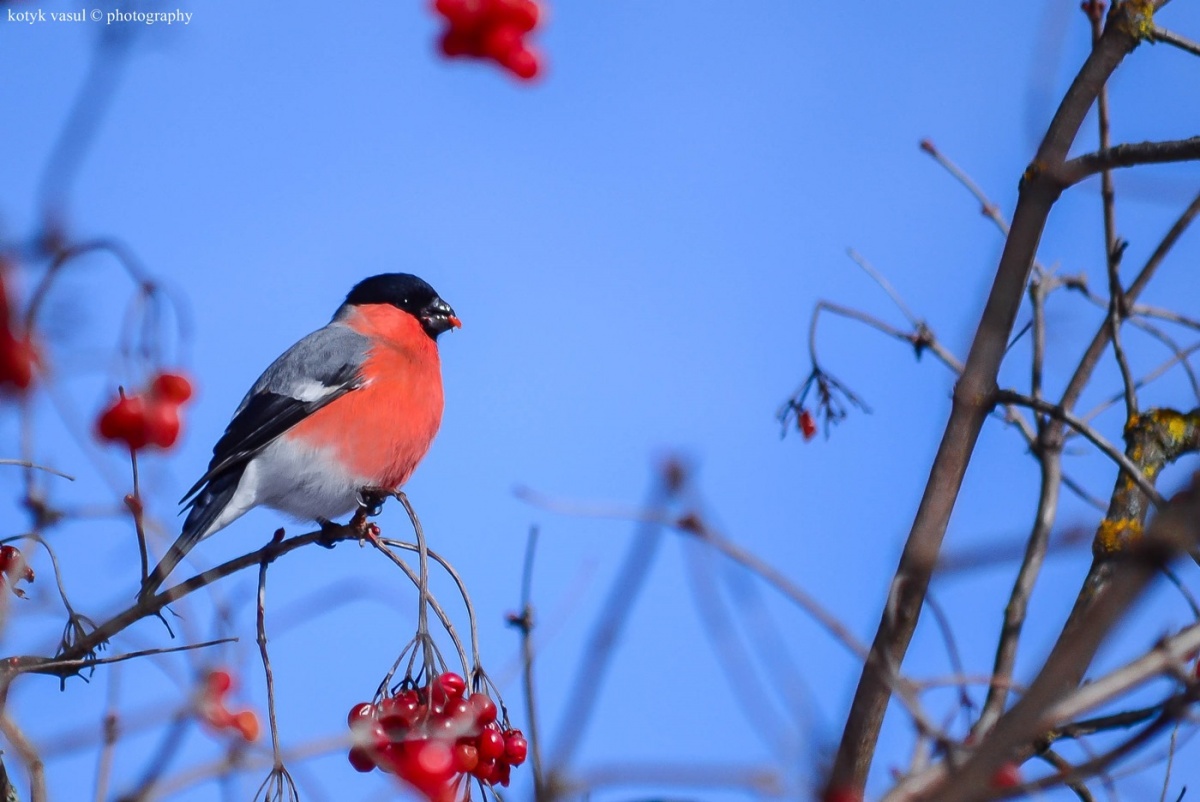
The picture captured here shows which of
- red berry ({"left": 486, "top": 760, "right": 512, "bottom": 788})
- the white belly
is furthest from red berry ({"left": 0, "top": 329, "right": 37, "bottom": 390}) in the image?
the white belly

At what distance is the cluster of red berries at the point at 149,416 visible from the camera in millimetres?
2162

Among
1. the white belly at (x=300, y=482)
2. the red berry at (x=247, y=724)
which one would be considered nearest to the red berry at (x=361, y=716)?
the red berry at (x=247, y=724)

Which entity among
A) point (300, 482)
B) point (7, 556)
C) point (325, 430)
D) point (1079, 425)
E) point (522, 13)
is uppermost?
point (325, 430)

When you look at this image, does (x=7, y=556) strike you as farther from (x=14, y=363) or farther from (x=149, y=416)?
(x=14, y=363)

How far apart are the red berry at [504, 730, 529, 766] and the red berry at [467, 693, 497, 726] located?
0.07 m

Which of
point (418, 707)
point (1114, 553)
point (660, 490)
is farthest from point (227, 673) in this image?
point (1114, 553)

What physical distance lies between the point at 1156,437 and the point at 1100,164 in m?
0.99

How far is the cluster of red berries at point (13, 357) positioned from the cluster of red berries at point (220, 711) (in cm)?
50

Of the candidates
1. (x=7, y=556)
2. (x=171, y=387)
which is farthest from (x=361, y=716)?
(x=7, y=556)

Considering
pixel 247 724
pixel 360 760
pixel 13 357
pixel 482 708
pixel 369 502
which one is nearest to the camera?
pixel 13 357

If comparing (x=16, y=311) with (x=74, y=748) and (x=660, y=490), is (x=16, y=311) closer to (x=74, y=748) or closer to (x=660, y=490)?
(x=74, y=748)

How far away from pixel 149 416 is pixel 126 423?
0.05 metres

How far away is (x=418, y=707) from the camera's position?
7.32ft

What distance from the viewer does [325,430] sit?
14.4 ft
